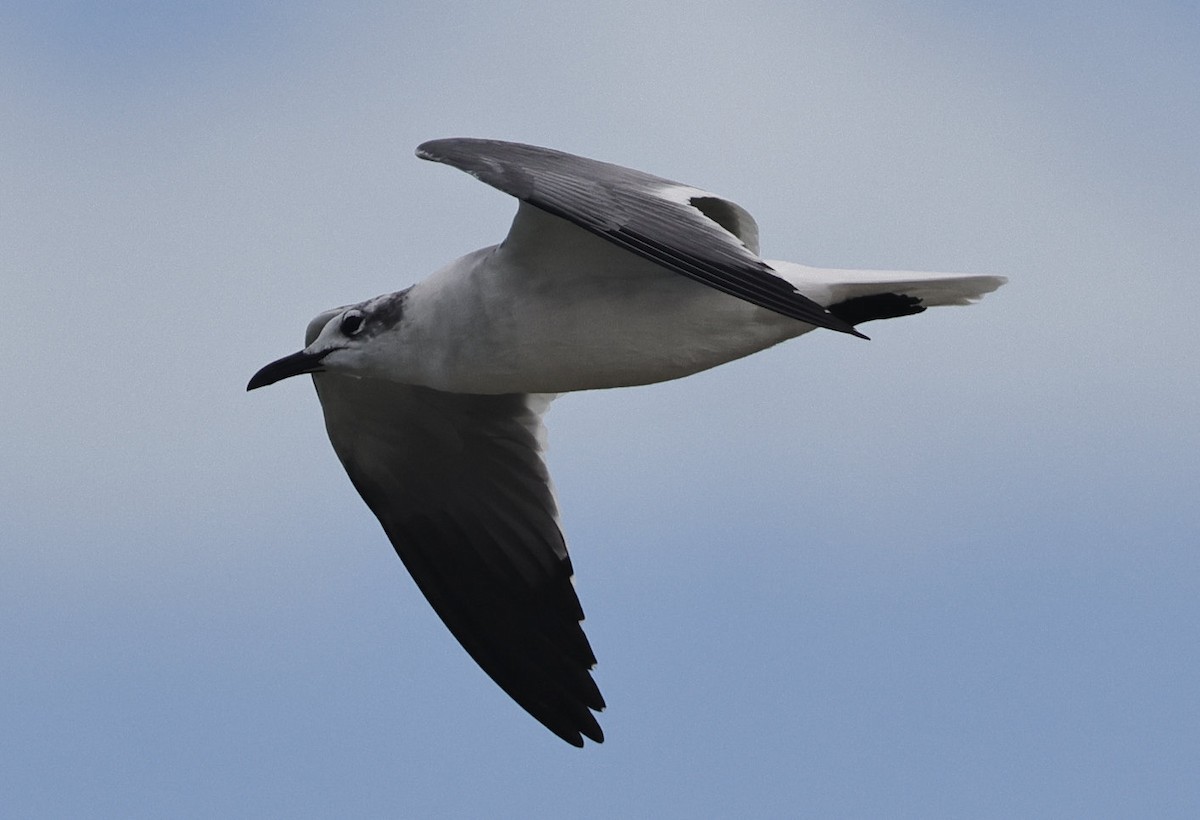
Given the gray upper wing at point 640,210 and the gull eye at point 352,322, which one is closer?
the gray upper wing at point 640,210

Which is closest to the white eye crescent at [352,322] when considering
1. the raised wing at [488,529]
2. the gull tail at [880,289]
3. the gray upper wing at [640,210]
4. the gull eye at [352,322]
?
the gull eye at [352,322]

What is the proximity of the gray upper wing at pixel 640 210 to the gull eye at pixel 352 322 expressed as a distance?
3.01ft

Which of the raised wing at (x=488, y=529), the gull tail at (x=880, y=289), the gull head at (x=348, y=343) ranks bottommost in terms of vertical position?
the raised wing at (x=488, y=529)

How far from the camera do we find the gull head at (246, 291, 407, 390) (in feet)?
26.8

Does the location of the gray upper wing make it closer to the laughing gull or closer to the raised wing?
the laughing gull

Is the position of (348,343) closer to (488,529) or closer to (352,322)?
(352,322)

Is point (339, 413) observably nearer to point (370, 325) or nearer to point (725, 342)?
point (370, 325)

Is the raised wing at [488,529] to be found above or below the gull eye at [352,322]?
below

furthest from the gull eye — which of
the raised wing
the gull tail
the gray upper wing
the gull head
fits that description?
the gull tail

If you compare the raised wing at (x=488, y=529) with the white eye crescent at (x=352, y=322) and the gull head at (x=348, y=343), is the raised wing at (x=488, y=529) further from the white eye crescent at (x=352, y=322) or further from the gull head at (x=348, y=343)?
the white eye crescent at (x=352, y=322)

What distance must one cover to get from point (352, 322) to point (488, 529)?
4.57 feet

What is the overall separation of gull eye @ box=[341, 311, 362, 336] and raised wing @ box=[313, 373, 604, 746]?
764 mm

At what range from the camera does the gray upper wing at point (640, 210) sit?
265 inches

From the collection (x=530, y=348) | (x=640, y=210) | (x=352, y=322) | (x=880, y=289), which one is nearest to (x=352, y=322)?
(x=352, y=322)
